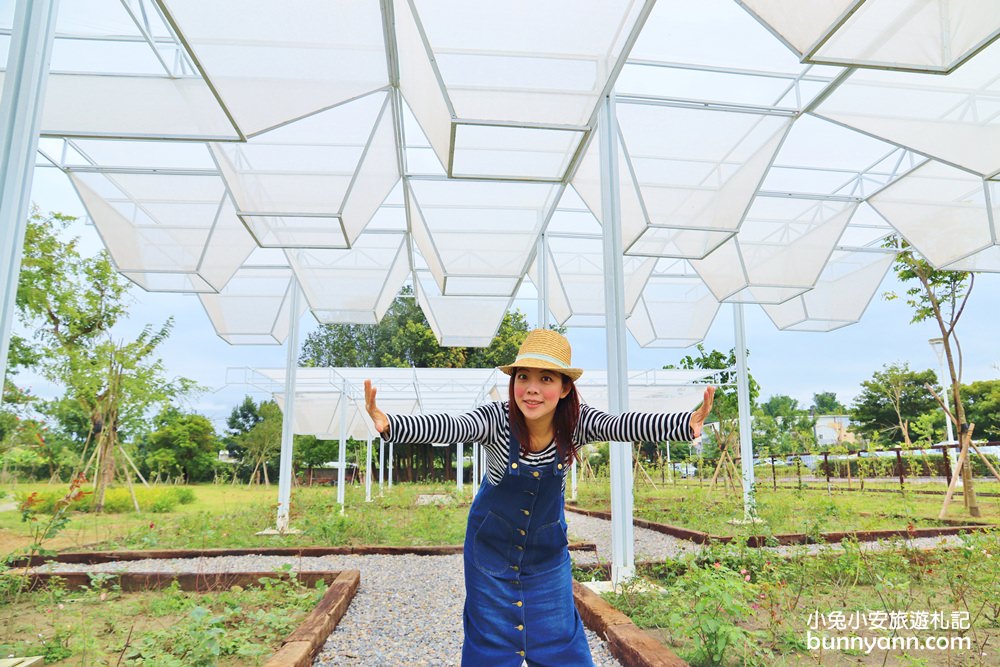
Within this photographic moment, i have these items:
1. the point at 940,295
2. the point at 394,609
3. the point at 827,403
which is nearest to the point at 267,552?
the point at 394,609

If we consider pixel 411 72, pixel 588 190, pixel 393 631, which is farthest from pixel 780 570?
pixel 411 72

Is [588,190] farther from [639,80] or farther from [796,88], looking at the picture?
[796,88]

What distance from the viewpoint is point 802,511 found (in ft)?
38.0

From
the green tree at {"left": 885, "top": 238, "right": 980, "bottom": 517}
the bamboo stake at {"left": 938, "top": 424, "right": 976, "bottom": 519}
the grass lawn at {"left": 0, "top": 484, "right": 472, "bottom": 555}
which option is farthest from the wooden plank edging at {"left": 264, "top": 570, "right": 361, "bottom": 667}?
the green tree at {"left": 885, "top": 238, "right": 980, "bottom": 517}

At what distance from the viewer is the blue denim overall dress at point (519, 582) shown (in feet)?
8.20

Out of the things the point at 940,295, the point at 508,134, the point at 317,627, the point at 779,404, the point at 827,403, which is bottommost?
the point at 317,627

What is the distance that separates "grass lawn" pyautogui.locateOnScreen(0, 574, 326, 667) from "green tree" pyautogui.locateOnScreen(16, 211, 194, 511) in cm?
945

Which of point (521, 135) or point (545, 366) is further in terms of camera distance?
point (521, 135)

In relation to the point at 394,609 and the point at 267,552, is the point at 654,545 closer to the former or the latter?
the point at 394,609

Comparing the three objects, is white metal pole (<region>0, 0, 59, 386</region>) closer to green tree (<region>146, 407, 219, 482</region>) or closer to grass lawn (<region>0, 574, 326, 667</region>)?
grass lawn (<region>0, 574, 326, 667</region>)

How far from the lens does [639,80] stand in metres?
6.97

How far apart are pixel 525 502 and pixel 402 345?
35647 millimetres

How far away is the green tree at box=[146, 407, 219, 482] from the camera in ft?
96.6

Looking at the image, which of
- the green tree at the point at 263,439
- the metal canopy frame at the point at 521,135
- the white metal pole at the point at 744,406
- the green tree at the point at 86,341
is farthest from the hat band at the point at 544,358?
the green tree at the point at 263,439
